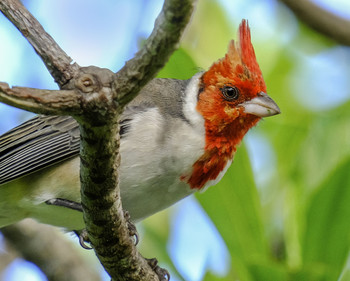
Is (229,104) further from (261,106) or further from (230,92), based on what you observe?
(261,106)

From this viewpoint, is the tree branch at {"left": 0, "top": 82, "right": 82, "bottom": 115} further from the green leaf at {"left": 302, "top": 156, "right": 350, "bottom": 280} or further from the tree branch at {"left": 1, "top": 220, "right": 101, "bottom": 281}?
the tree branch at {"left": 1, "top": 220, "right": 101, "bottom": 281}

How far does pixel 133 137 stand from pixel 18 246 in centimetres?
132

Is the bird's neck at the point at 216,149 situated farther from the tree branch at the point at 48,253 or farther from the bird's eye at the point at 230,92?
the tree branch at the point at 48,253

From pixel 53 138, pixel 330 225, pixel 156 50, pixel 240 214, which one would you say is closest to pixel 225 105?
pixel 240 214

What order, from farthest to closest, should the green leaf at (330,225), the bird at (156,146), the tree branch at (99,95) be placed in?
the bird at (156,146)
the green leaf at (330,225)
the tree branch at (99,95)

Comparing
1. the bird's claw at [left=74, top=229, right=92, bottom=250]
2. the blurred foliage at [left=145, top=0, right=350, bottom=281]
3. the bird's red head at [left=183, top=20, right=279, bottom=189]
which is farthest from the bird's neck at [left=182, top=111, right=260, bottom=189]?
the bird's claw at [left=74, top=229, right=92, bottom=250]

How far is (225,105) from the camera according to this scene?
4.03 meters

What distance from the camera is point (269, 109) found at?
3.87m

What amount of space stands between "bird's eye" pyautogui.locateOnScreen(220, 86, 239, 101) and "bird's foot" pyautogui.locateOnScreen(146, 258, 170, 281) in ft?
3.92

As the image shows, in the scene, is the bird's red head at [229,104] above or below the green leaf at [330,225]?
above

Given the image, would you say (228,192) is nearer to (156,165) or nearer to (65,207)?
(156,165)

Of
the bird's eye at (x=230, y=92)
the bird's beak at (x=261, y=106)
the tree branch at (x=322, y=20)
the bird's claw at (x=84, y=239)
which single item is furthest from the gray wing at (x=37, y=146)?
the tree branch at (x=322, y=20)

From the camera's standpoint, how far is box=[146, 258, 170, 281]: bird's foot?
143 inches

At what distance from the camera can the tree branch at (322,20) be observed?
4.90 m
